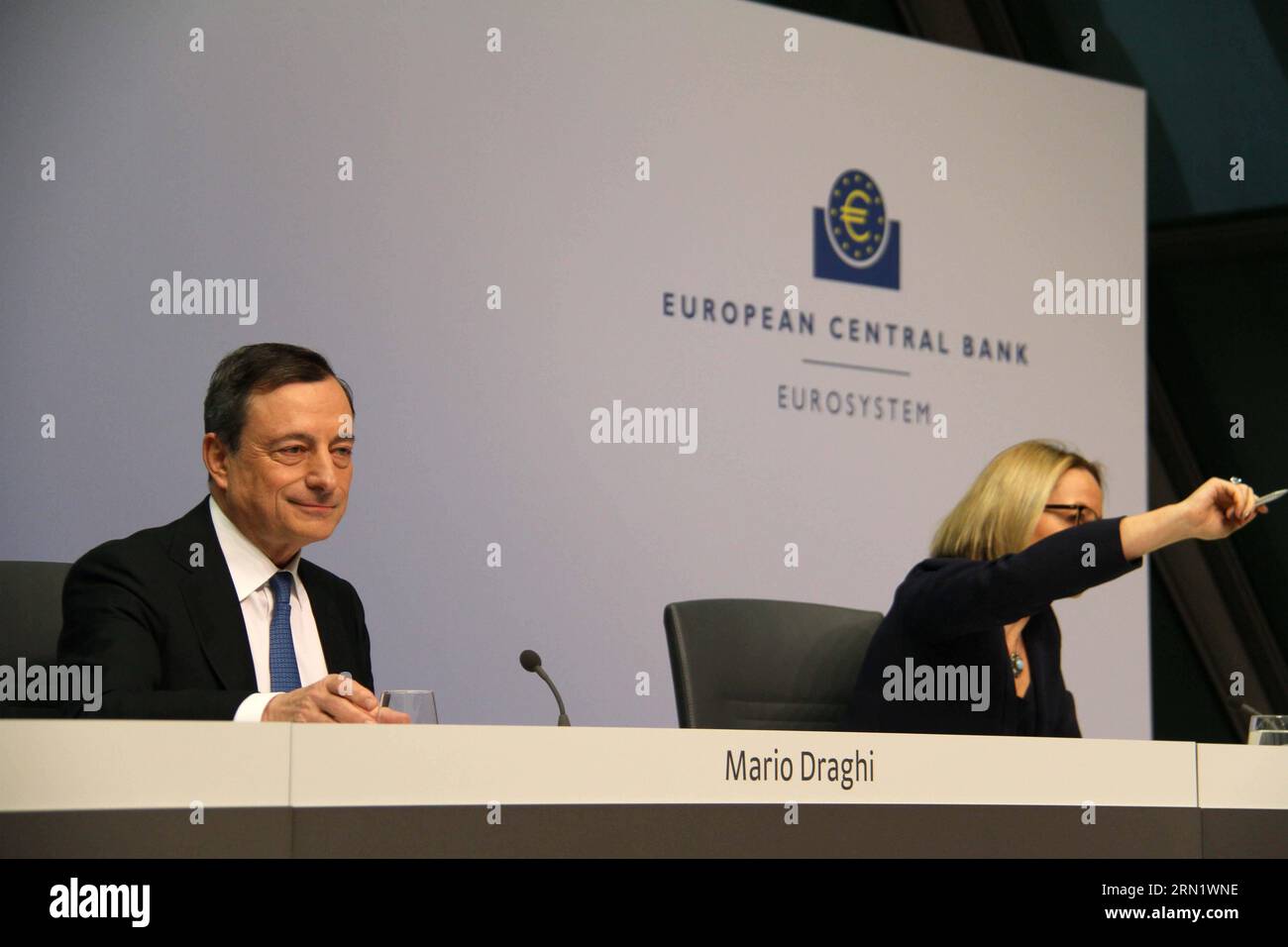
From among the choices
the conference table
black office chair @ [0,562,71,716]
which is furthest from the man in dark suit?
the conference table

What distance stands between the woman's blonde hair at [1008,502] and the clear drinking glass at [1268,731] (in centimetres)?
60

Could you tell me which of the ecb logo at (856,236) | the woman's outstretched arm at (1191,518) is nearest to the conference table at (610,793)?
the woman's outstretched arm at (1191,518)

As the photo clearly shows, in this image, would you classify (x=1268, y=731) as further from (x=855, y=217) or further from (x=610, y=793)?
(x=855, y=217)

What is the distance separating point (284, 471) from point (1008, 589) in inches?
45.8

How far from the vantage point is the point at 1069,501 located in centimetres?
285

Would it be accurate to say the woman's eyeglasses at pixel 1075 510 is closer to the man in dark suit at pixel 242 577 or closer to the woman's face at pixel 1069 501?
the woman's face at pixel 1069 501

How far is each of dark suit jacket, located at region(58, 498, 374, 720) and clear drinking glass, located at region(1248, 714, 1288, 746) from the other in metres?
1.45

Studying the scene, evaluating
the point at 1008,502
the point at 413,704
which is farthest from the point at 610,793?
the point at 1008,502

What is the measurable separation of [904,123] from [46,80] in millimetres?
2317

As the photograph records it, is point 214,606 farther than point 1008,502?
No

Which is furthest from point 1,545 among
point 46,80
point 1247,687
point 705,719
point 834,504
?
point 1247,687

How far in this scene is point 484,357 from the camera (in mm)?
3559

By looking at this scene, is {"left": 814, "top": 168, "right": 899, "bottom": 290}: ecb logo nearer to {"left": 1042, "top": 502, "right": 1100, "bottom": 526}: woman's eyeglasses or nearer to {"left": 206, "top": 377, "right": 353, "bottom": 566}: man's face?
{"left": 1042, "top": 502, "right": 1100, "bottom": 526}: woman's eyeglasses

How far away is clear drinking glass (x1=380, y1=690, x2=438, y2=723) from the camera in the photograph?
5.50ft
